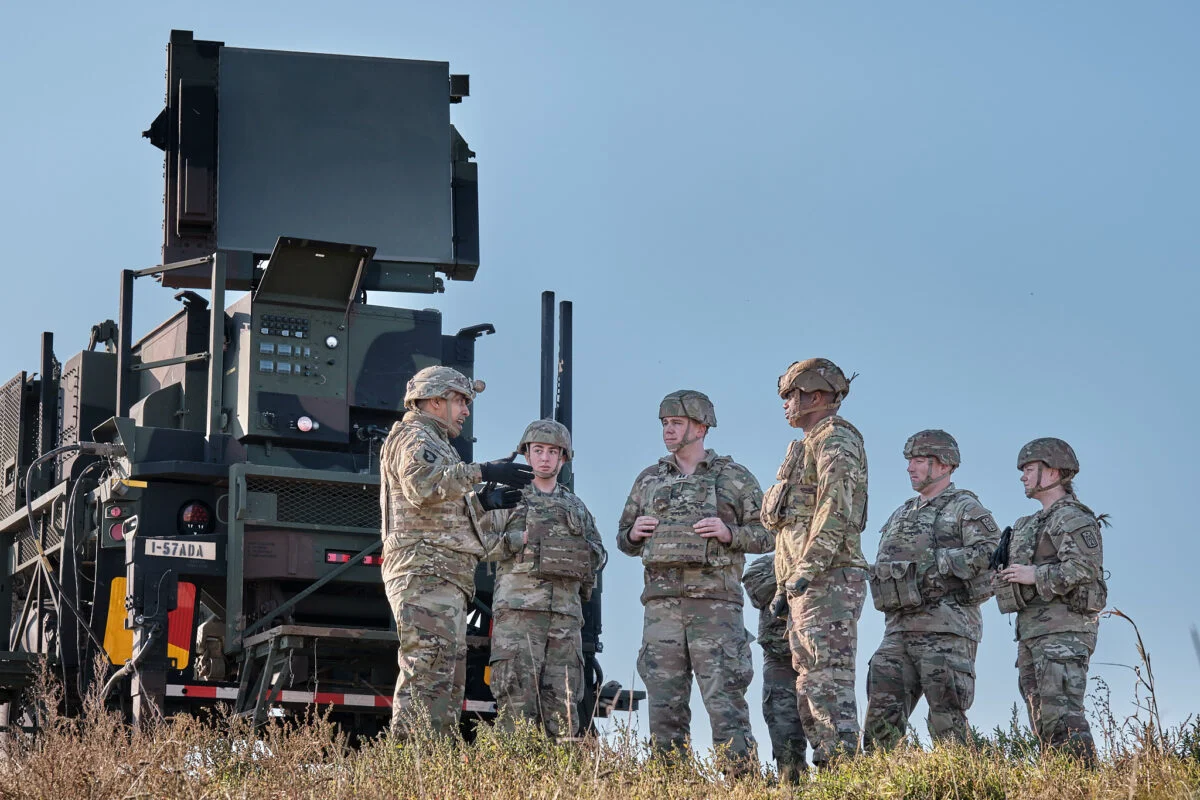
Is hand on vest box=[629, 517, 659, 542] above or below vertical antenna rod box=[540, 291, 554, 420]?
below

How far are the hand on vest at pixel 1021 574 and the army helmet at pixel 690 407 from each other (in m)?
1.58

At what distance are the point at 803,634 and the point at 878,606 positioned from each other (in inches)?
45.9

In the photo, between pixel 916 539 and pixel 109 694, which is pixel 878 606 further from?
pixel 109 694

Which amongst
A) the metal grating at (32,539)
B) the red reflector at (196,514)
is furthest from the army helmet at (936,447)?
the metal grating at (32,539)

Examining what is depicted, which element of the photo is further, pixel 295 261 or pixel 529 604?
pixel 295 261

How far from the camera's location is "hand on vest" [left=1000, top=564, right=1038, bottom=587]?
7805 millimetres

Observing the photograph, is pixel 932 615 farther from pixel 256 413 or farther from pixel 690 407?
pixel 256 413

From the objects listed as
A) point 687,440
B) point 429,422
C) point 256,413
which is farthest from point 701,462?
point 256,413

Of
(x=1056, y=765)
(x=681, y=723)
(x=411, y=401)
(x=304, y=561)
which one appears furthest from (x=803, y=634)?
(x=304, y=561)

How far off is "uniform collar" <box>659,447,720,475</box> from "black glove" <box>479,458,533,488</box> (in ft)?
2.63

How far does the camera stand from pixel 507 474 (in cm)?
755

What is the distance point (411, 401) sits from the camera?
7.86 meters

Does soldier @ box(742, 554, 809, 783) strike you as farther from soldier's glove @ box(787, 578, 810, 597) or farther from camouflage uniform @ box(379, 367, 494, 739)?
camouflage uniform @ box(379, 367, 494, 739)

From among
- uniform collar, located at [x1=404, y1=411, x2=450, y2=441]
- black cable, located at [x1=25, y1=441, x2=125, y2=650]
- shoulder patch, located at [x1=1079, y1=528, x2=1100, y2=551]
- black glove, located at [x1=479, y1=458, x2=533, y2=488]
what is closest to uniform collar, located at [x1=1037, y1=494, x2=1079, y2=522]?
shoulder patch, located at [x1=1079, y1=528, x2=1100, y2=551]
